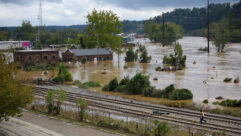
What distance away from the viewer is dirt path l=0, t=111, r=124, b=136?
707 inches

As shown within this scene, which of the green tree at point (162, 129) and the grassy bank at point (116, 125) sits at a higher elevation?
the green tree at point (162, 129)

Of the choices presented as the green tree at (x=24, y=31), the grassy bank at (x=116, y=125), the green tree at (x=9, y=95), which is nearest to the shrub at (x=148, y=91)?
the grassy bank at (x=116, y=125)

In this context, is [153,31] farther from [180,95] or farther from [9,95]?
[9,95]

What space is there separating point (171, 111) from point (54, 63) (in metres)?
45.2

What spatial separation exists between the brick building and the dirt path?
1661 inches

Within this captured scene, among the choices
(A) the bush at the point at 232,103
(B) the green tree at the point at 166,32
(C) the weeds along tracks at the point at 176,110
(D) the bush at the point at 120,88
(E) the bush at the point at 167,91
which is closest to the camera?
(C) the weeds along tracks at the point at 176,110

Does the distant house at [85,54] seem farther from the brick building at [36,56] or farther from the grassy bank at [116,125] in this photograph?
the grassy bank at [116,125]

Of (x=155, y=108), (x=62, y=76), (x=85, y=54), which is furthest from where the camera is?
(x=85, y=54)

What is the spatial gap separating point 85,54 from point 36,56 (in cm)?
1263

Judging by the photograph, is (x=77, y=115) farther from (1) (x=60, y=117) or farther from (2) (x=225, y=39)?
(2) (x=225, y=39)

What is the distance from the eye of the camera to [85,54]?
70.4m

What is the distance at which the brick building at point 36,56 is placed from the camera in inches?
2405

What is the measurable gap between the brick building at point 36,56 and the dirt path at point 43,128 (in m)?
42.2

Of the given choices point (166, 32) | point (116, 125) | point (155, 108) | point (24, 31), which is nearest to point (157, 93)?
point (155, 108)
